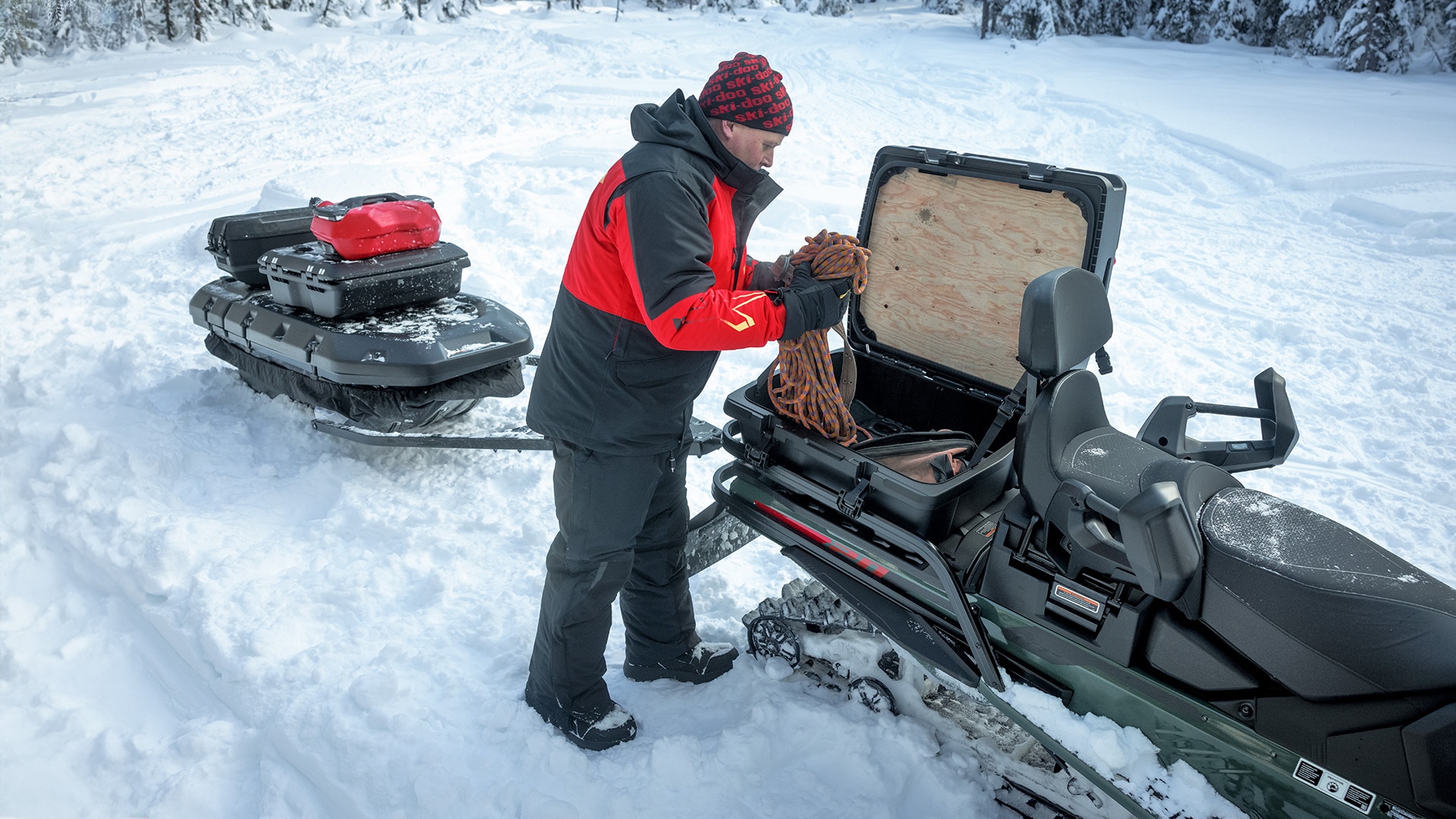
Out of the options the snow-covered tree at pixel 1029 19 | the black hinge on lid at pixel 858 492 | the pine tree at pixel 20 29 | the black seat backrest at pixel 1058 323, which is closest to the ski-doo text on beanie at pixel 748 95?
the black seat backrest at pixel 1058 323

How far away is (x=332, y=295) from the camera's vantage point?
139 inches

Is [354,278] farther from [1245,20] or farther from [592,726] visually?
[1245,20]

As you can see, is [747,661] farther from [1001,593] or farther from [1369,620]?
[1369,620]

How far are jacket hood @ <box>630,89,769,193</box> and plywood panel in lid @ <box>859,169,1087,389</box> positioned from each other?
2.89 ft

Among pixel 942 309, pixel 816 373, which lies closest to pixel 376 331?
pixel 816 373

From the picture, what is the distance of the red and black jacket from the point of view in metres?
1.94

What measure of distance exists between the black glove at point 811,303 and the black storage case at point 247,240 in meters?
2.82

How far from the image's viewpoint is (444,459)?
12.3 ft

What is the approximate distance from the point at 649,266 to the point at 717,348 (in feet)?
0.85

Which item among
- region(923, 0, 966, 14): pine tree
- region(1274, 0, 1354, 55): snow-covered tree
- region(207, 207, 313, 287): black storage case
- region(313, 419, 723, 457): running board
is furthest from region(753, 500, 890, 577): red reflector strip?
region(923, 0, 966, 14): pine tree

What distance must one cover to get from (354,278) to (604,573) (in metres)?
1.95

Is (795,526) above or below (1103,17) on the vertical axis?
below

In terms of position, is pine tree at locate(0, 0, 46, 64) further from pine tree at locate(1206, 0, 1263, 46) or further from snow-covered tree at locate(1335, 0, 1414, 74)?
pine tree at locate(1206, 0, 1263, 46)

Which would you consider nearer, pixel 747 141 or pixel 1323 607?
pixel 1323 607
